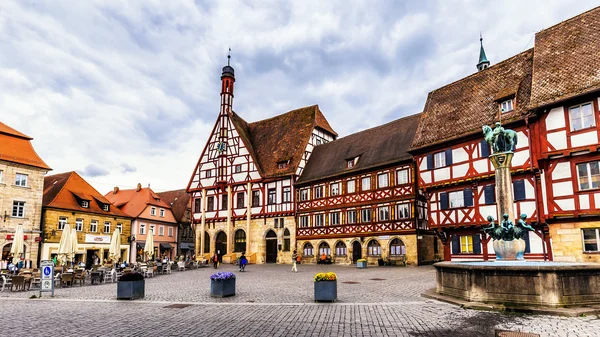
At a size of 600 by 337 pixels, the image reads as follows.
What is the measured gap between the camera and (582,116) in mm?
18969

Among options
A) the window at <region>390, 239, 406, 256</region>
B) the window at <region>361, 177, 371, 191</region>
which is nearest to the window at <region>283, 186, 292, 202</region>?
the window at <region>361, 177, 371, 191</region>

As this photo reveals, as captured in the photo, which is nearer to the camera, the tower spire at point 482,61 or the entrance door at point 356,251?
the entrance door at point 356,251

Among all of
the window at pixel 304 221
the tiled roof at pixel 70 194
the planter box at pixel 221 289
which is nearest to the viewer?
the planter box at pixel 221 289

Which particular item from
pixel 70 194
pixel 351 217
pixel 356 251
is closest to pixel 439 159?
pixel 351 217

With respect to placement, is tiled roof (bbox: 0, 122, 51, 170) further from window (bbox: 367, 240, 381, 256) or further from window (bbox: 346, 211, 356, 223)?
window (bbox: 367, 240, 381, 256)

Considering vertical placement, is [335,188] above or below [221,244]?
above

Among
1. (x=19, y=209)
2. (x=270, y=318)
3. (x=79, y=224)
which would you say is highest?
(x=19, y=209)

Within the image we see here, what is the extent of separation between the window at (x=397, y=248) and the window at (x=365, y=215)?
274cm

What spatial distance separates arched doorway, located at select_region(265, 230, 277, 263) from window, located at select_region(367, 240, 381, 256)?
10.3 metres

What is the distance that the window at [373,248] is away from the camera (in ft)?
103

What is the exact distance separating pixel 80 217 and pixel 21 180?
6.33 meters

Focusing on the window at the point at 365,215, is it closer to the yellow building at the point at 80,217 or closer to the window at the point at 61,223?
the yellow building at the point at 80,217

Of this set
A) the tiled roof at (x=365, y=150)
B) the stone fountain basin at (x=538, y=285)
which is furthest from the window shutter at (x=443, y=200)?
the stone fountain basin at (x=538, y=285)

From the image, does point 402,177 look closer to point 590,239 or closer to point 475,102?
point 475,102
